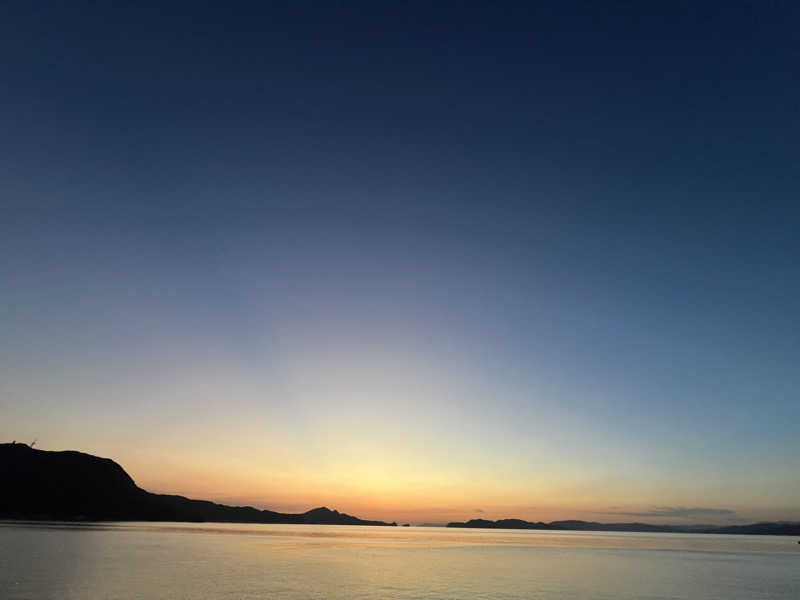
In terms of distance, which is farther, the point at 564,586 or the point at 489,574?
the point at 489,574

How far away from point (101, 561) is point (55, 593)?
28165 millimetres

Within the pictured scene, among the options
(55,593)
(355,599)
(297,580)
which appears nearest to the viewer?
(55,593)

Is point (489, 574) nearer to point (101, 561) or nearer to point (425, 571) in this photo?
point (425, 571)

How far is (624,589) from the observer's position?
52844mm

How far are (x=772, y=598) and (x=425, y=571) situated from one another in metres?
35.1

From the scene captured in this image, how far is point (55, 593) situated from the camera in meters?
37.9

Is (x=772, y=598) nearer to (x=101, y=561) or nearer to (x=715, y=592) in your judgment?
(x=715, y=592)

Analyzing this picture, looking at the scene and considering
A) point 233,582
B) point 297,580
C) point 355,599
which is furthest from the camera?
point 297,580

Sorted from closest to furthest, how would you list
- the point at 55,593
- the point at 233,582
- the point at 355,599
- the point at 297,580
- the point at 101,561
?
the point at 55,593, the point at 355,599, the point at 233,582, the point at 297,580, the point at 101,561

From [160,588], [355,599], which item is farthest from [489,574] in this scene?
[160,588]

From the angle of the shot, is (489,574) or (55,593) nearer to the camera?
(55,593)

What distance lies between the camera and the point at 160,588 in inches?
1692

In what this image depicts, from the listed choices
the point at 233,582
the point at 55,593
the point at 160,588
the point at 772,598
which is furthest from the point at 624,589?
the point at 55,593

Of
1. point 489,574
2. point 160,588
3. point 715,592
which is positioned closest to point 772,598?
point 715,592
